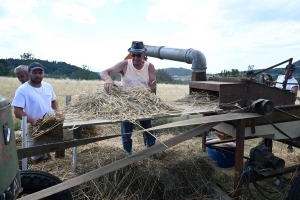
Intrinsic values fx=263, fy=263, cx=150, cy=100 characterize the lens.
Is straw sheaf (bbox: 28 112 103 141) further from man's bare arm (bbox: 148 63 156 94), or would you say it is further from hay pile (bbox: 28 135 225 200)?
man's bare arm (bbox: 148 63 156 94)

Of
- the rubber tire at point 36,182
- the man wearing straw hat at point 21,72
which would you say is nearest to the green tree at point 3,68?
the man wearing straw hat at point 21,72

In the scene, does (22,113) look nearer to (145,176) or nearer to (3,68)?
(145,176)

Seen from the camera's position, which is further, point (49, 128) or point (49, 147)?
point (49, 128)

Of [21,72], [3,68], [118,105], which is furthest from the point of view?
[3,68]

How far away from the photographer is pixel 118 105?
286 cm

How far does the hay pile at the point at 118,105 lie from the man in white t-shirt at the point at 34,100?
0.83 m

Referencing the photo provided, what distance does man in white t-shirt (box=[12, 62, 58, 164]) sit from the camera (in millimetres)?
3709

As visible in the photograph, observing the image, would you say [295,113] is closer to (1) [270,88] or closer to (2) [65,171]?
(1) [270,88]

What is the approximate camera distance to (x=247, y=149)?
246 inches

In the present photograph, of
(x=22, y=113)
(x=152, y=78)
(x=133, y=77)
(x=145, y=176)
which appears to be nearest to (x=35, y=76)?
(x=22, y=113)

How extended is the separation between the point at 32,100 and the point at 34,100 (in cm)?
3

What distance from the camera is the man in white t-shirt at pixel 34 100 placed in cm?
371

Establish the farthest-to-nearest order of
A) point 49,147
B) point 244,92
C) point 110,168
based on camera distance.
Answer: point 244,92
point 49,147
point 110,168

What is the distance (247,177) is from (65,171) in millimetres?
2356
